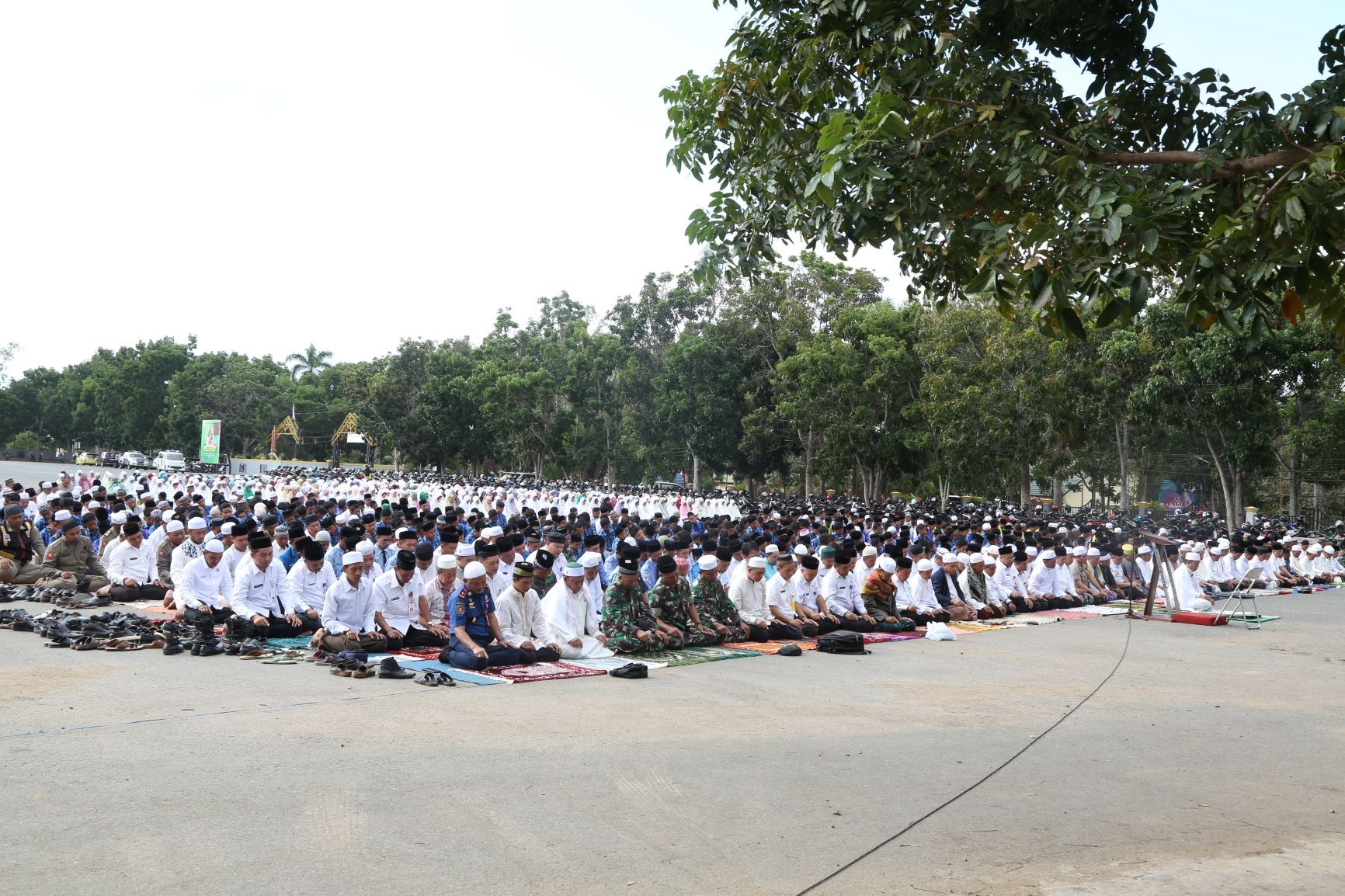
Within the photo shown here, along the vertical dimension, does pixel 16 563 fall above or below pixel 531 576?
below

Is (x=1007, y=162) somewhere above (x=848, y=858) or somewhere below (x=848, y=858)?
above

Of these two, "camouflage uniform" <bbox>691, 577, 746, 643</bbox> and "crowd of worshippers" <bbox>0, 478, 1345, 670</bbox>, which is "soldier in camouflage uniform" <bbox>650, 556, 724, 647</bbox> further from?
"camouflage uniform" <bbox>691, 577, 746, 643</bbox>

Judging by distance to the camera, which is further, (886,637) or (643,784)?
(886,637)

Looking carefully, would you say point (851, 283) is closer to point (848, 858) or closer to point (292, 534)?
point (292, 534)

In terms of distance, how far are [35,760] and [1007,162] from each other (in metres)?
6.17

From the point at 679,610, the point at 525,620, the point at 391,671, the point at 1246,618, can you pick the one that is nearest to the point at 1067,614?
the point at 1246,618

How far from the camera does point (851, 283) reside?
34719mm

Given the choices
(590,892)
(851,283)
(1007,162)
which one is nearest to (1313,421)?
(851,283)

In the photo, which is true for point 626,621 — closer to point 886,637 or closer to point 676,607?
point 676,607

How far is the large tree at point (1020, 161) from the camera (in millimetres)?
4871

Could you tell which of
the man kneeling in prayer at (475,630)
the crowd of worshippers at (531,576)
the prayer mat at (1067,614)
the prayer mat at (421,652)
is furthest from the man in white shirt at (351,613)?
the prayer mat at (1067,614)

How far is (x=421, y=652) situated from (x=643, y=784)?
4.26 metres

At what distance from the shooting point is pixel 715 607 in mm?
10883

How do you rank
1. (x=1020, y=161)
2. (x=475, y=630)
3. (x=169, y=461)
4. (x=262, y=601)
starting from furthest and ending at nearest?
(x=169, y=461), (x=262, y=601), (x=475, y=630), (x=1020, y=161)
